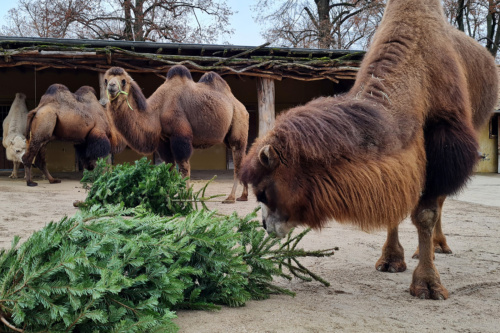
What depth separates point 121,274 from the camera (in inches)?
97.3

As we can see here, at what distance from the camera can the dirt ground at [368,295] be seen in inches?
106

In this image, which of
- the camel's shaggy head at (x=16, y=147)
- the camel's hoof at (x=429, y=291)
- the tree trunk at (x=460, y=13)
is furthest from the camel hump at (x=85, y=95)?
the tree trunk at (x=460, y=13)

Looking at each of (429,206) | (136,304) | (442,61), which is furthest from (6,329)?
(442,61)

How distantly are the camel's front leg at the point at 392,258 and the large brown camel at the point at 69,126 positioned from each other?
8593 mm

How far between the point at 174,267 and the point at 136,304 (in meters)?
0.26

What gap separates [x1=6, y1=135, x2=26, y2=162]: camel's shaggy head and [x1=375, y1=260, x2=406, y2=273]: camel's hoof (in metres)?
10.9

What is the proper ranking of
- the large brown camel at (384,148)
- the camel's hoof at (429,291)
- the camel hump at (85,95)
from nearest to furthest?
the large brown camel at (384,148) → the camel's hoof at (429,291) → the camel hump at (85,95)

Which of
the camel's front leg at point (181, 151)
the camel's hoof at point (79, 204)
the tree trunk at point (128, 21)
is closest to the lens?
the camel's hoof at point (79, 204)

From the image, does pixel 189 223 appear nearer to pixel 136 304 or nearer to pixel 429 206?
pixel 136 304

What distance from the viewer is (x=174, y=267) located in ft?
8.66

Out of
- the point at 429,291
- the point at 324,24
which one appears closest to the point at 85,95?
the point at 429,291

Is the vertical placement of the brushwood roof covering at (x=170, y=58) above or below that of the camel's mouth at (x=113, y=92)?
above

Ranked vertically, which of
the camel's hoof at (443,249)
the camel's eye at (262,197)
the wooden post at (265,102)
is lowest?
the camel's hoof at (443,249)

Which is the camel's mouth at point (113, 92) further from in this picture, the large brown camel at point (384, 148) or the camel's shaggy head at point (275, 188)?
the camel's shaggy head at point (275, 188)
